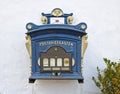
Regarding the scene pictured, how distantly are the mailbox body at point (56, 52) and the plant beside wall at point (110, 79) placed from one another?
261mm

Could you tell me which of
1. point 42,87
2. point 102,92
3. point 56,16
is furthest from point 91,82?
point 56,16

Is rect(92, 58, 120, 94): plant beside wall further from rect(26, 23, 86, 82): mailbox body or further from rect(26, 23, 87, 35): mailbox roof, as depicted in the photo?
rect(26, 23, 87, 35): mailbox roof

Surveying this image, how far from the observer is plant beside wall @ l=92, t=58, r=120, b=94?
3873mm

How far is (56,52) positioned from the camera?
13.0 ft

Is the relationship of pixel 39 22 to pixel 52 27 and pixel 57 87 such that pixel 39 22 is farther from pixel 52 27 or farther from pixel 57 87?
pixel 57 87

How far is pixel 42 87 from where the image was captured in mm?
4285

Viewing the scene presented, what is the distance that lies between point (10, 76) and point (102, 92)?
1.19 metres

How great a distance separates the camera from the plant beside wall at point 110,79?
3.87 meters

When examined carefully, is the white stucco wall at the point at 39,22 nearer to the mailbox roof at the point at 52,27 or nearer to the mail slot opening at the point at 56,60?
the mailbox roof at the point at 52,27

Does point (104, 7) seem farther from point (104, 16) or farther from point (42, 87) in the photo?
point (42, 87)

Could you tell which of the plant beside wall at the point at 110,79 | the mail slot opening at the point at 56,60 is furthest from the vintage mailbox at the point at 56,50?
the plant beside wall at the point at 110,79

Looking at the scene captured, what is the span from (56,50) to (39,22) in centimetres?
56

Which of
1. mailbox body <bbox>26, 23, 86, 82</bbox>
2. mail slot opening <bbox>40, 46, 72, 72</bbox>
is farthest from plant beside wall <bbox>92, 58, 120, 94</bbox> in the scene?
mail slot opening <bbox>40, 46, 72, 72</bbox>

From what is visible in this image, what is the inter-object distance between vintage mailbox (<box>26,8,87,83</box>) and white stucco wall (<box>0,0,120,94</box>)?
13.1 inches
